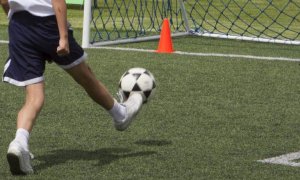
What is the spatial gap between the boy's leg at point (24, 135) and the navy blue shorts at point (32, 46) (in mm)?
71

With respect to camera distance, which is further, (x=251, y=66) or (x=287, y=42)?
(x=287, y=42)

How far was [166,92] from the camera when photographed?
848cm

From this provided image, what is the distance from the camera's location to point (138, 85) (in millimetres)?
6426

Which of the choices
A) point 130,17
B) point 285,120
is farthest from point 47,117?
point 130,17

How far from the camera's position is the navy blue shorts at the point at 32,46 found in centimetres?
543

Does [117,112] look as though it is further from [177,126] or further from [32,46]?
[177,126]

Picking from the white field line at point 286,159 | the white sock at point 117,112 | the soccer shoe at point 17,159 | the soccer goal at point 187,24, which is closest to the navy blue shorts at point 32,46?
the soccer shoe at point 17,159

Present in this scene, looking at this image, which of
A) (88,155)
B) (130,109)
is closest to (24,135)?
(88,155)

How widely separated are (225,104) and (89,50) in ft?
12.8

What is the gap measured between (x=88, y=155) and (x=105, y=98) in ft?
1.25

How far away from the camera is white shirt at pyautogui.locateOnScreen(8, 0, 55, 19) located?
5.39 meters

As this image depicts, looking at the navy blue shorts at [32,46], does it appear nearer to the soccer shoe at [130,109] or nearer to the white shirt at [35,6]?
the white shirt at [35,6]

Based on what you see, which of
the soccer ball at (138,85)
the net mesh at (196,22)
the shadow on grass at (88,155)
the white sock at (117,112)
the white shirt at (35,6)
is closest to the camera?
the white shirt at (35,6)

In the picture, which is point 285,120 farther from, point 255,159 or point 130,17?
point 130,17
